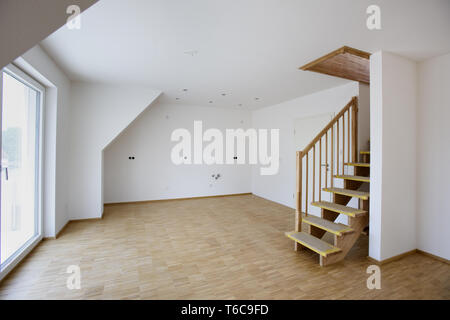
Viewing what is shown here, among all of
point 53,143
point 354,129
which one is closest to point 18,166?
point 53,143

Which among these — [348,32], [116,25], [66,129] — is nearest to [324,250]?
[348,32]

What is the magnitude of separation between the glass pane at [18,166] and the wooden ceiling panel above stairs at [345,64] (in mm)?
3727

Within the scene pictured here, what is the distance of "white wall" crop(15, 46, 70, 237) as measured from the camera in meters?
3.05

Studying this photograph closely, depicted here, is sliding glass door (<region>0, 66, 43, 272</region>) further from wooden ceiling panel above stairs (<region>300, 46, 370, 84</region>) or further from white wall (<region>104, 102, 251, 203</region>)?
wooden ceiling panel above stairs (<region>300, 46, 370, 84</region>)

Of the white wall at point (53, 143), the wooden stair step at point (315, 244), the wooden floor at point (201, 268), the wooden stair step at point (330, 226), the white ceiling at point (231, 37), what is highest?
the white ceiling at point (231, 37)

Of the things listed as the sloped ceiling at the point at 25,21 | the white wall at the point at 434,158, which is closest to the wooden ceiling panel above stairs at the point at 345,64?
the white wall at the point at 434,158

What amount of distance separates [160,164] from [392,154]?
5001 millimetres

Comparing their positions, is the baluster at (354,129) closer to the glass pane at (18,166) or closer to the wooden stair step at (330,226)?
the wooden stair step at (330,226)

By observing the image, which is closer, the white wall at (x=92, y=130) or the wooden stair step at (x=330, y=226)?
the wooden stair step at (x=330, y=226)

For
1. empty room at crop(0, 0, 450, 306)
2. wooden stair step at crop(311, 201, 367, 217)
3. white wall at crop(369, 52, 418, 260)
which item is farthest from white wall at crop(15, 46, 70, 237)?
white wall at crop(369, 52, 418, 260)

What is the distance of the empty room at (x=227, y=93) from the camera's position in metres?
1.97

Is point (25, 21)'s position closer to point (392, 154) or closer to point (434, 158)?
point (392, 154)

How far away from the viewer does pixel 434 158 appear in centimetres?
278

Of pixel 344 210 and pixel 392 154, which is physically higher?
pixel 392 154
